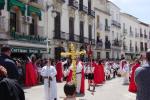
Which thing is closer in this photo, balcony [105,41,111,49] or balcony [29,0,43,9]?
balcony [29,0,43,9]

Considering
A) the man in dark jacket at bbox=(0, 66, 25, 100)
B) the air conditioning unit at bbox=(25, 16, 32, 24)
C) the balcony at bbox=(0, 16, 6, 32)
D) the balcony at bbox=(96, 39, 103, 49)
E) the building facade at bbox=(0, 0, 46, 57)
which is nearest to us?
the man in dark jacket at bbox=(0, 66, 25, 100)

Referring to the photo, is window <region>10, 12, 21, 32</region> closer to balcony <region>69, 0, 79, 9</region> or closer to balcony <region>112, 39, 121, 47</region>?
balcony <region>69, 0, 79, 9</region>

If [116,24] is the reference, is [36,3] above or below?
below

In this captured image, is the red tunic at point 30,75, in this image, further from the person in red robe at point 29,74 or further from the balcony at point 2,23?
the balcony at point 2,23

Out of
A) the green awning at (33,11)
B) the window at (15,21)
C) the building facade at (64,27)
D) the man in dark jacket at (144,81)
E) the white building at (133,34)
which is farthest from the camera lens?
the white building at (133,34)

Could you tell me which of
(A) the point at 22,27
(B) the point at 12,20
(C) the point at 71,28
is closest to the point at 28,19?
(A) the point at 22,27

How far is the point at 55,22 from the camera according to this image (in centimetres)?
3469

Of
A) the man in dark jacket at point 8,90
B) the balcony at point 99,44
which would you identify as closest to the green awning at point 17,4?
the balcony at point 99,44

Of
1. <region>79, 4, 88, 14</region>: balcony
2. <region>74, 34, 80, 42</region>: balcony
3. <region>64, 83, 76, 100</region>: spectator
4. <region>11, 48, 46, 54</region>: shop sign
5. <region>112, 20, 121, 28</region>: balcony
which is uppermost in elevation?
<region>79, 4, 88, 14</region>: balcony

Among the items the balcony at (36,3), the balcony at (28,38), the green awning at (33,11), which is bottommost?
the balcony at (28,38)

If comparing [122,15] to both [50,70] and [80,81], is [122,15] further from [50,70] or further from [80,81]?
A: [50,70]

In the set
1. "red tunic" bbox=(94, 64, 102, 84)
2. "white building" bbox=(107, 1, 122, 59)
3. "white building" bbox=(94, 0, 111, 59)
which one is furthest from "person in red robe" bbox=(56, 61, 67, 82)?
"white building" bbox=(107, 1, 122, 59)

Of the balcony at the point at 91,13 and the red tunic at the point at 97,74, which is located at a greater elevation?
the balcony at the point at 91,13

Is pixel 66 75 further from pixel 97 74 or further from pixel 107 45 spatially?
pixel 107 45
